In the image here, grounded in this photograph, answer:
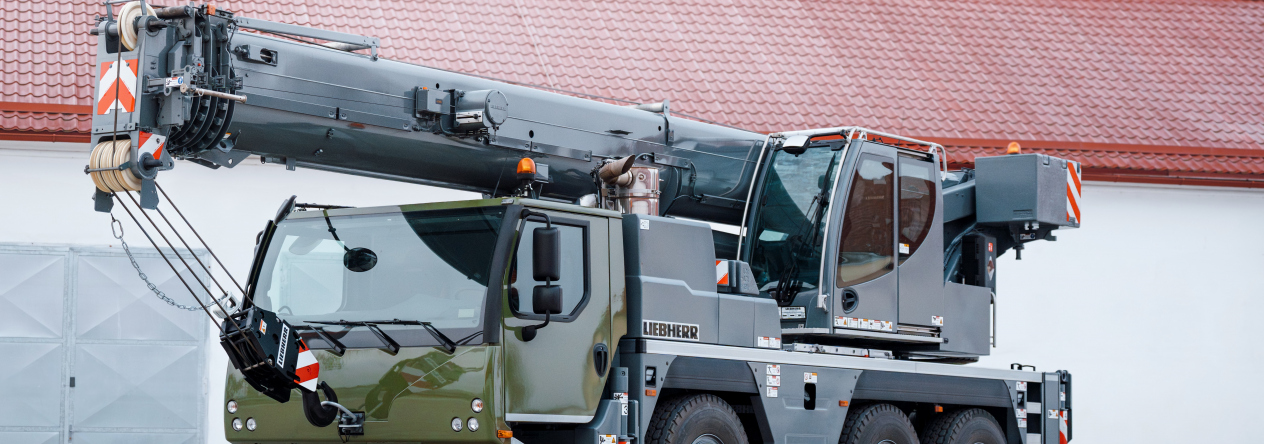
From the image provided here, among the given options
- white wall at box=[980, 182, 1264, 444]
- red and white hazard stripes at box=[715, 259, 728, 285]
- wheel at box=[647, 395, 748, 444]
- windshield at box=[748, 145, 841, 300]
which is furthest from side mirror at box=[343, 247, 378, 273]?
white wall at box=[980, 182, 1264, 444]

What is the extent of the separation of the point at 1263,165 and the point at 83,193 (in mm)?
15045

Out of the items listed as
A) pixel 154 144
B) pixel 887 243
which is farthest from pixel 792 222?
pixel 154 144

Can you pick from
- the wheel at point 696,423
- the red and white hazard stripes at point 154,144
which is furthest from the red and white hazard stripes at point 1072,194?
the red and white hazard stripes at point 154,144

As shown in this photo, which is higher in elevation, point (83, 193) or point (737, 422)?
point (83, 193)

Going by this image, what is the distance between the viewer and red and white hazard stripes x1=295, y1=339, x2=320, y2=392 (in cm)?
700

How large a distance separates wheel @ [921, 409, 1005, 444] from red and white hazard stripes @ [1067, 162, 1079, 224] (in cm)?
177

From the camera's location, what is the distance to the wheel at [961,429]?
10.2m

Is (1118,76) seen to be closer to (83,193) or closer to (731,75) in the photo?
(731,75)

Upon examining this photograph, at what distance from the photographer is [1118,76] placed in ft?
65.9

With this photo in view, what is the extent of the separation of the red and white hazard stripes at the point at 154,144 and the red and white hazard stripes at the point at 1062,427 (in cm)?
778

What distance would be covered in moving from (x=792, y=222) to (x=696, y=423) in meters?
2.01

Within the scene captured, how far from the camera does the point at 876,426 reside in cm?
935

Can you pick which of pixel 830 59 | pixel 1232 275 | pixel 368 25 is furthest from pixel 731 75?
pixel 1232 275

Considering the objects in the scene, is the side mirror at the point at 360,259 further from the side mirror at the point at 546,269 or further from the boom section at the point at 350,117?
the side mirror at the point at 546,269
